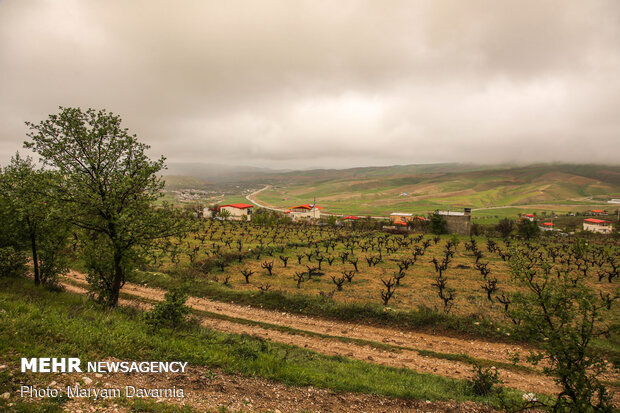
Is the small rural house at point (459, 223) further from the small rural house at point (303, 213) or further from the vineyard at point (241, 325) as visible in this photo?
the small rural house at point (303, 213)

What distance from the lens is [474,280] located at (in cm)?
2650

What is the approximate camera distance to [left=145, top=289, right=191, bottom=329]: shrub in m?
10.5

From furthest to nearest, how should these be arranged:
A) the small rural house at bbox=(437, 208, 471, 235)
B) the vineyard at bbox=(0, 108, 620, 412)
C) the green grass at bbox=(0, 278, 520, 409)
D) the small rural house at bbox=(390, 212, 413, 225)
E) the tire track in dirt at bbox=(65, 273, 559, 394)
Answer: the small rural house at bbox=(390, 212, 413, 225)
the small rural house at bbox=(437, 208, 471, 235)
the tire track in dirt at bbox=(65, 273, 559, 394)
the green grass at bbox=(0, 278, 520, 409)
the vineyard at bbox=(0, 108, 620, 412)

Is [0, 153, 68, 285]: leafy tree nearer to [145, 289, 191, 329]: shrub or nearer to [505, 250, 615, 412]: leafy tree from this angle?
[145, 289, 191, 329]: shrub

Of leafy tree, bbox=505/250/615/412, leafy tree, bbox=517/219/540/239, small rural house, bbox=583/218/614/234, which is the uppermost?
leafy tree, bbox=505/250/615/412

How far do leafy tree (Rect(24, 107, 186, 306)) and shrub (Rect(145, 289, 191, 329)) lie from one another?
8.64 ft

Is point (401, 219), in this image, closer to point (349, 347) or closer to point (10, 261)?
point (349, 347)

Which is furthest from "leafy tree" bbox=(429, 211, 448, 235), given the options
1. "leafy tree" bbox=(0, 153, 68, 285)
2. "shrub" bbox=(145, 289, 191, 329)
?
"leafy tree" bbox=(0, 153, 68, 285)

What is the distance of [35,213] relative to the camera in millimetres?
12008

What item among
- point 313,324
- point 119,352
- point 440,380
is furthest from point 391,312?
point 119,352

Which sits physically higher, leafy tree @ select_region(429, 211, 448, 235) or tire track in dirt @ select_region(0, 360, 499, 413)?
tire track in dirt @ select_region(0, 360, 499, 413)

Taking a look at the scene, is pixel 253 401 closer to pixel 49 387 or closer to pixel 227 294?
pixel 49 387

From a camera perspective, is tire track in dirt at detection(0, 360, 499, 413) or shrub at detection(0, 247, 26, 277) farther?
shrub at detection(0, 247, 26, 277)

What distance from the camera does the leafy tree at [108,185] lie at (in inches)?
442
